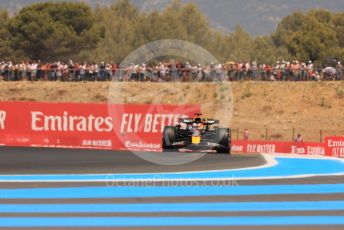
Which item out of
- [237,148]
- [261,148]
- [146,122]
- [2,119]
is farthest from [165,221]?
[2,119]

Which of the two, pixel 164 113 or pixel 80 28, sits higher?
pixel 80 28

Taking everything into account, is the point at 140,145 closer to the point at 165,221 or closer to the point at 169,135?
the point at 169,135

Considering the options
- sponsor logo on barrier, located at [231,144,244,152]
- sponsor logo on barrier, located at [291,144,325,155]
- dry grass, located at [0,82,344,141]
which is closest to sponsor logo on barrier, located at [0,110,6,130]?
sponsor logo on barrier, located at [231,144,244,152]

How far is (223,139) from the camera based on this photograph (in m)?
25.2

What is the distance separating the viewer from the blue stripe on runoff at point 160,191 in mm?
14117

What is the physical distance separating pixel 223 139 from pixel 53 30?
50.8m

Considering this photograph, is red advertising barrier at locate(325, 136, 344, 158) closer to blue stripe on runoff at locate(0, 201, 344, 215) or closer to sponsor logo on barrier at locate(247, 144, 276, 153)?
sponsor logo on barrier at locate(247, 144, 276, 153)

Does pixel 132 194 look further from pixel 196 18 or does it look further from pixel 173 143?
pixel 196 18

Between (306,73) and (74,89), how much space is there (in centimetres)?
1377

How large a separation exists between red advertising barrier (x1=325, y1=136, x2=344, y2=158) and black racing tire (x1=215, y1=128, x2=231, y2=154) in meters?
7.02

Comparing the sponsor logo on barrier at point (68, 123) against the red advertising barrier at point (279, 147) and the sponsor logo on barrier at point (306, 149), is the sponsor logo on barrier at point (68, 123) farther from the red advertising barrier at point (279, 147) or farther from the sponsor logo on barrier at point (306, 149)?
the sponsor logo on barrier at point (306, 149)

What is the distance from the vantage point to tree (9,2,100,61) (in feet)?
238

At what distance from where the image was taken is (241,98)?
49.5 metres

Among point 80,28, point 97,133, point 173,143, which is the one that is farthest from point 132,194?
point 80,28
